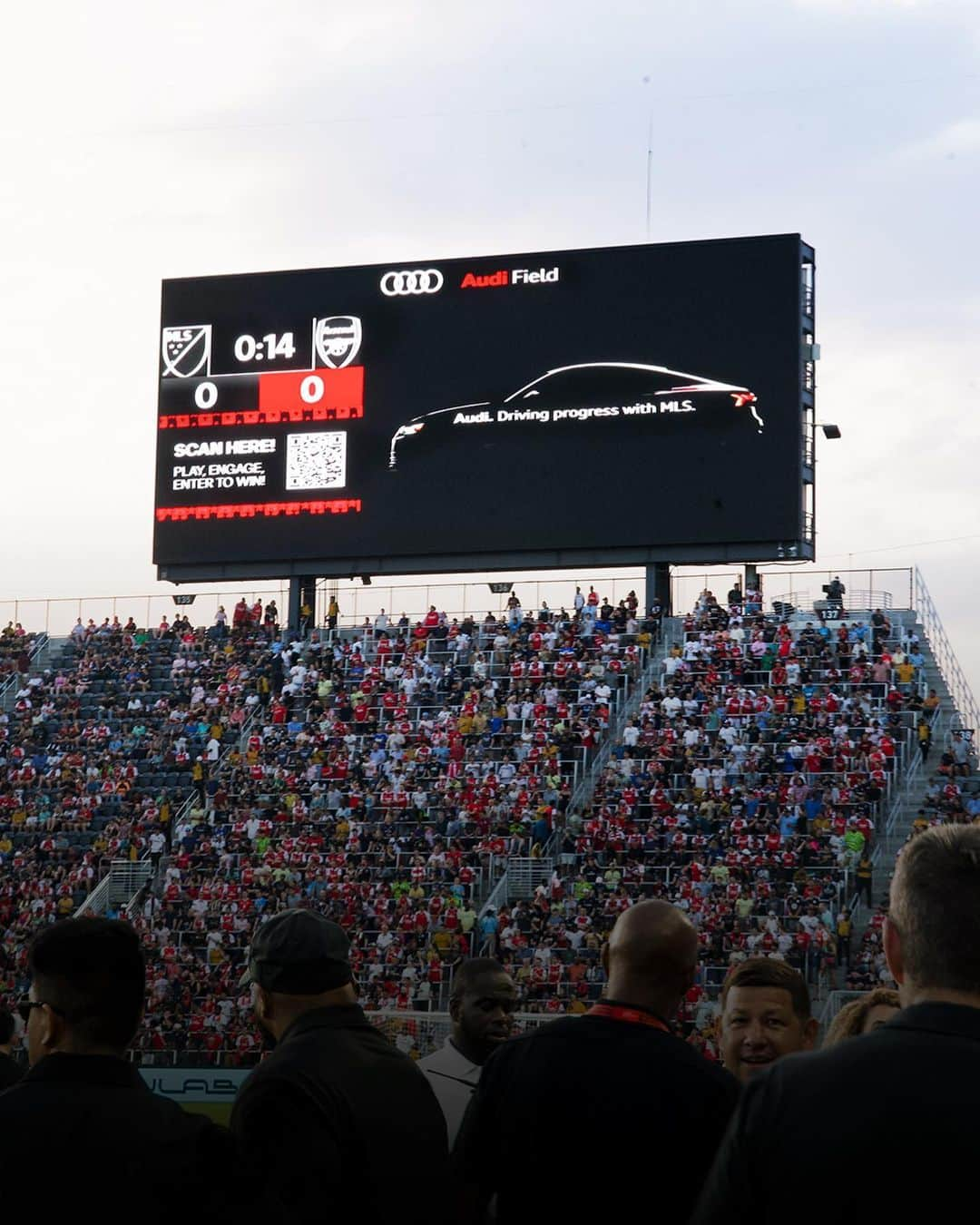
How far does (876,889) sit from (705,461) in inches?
279

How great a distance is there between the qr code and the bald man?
25.9 metres

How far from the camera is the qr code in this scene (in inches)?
1171

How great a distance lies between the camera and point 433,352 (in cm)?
2945

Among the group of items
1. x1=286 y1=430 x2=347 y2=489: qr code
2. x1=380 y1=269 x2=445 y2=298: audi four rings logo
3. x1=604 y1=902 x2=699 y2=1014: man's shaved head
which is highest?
x1=380 y1=269 x2=445 y2=298: audi four rings logo

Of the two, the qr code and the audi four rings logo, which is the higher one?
the audi four rings logo

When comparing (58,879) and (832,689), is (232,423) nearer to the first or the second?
(58,879)

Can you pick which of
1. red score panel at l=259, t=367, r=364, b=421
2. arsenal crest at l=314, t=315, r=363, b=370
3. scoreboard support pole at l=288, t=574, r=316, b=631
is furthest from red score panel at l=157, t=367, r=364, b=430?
scoreboard support pole at l=288, t=574, r=316, b=631

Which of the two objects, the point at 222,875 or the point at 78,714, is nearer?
the point at 222,875

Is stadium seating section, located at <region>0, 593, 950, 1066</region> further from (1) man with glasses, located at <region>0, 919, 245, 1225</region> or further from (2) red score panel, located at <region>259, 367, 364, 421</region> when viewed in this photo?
(1) man with glasses, located at <region>0, 919, 245, 1225</region>

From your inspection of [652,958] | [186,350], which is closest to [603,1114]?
[652,958]

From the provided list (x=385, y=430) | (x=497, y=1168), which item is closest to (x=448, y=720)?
(x=385, y=430)

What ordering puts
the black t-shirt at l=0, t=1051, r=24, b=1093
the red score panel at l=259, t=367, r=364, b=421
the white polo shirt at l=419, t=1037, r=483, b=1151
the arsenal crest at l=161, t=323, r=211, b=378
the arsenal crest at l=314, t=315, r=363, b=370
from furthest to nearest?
the arsenal crest at l=161, t=323, r=211, b=378 → the arsenal crest at l=314, t=315, r=363, b=370 → the red score panel at l=259, t=367, r=364, b=421 → the black t-shirt at l=0, t=1051, r=24, b=1093 → the white polo shirt at l=419, t=1037, r=483, b=1151

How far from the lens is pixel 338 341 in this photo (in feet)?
98.5

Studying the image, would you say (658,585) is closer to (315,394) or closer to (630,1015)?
(315,394)
